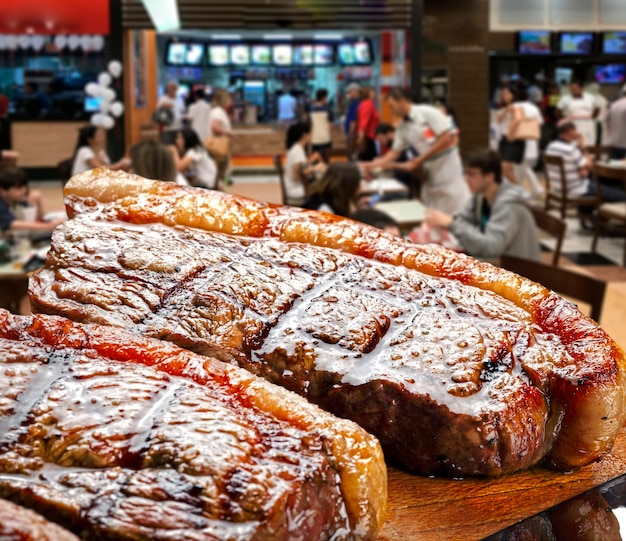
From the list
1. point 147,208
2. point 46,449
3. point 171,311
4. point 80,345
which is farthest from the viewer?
point 147,208

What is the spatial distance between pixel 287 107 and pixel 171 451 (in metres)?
16.2

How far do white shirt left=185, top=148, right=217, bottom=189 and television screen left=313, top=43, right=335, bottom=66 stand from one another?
8.33 metres

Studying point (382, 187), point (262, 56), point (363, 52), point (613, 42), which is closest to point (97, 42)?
point (262, 56)

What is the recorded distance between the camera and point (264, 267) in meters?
1.01

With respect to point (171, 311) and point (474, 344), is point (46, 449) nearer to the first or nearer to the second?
point (171, 311)

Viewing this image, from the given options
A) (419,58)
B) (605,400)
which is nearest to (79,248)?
(605,400)

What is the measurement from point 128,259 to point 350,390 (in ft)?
1.14

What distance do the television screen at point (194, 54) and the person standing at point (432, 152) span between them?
27.7 ft

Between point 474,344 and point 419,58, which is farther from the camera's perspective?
point 419,58

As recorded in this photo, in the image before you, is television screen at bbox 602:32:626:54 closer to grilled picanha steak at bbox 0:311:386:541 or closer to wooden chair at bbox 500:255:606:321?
wooden chair at bbox 500:255:606:321

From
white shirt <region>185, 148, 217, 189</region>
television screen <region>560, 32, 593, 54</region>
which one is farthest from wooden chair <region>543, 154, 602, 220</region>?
television screen <region>560, 32, 593, 54</region>

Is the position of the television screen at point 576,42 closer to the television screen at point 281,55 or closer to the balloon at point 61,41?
the television screen at point 281,55

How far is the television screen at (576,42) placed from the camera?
16.6 metres

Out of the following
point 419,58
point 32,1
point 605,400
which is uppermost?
point 32,1
